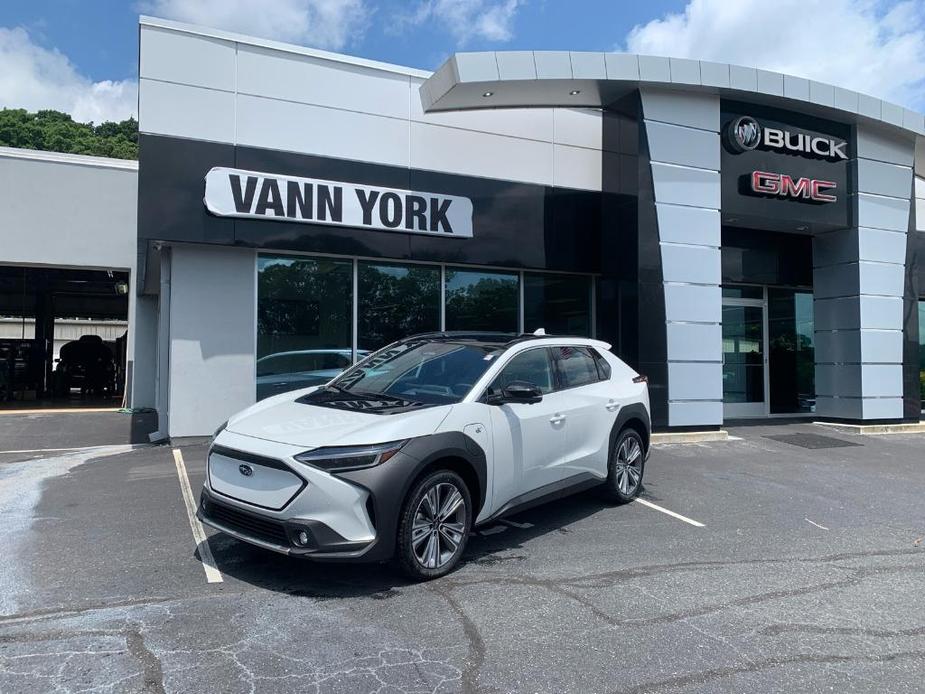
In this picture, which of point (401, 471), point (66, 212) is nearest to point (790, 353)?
point (401, 471)

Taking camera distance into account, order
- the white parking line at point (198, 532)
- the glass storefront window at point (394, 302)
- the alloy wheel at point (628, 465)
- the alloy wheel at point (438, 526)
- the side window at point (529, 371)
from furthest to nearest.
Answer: the glass storefront window at point (394, 302) → the alloy wheel at point (628, 465) → the side window at point (529, 371) → the white parking line at point (198, 532) → the alloy wheel at point (438, 526)

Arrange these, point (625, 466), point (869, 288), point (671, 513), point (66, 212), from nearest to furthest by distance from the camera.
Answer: point (671, 513), point (625, 466), point (869, 288), point (66, 212)

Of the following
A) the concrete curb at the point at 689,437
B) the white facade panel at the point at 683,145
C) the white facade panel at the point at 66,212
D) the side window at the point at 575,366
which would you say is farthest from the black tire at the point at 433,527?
the white facade panel at the point at 66,212

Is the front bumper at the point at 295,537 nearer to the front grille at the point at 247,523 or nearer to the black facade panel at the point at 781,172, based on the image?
the front grille at the point at 247,523

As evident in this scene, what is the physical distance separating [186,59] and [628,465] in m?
8.28

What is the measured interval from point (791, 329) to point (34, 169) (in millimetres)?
18607

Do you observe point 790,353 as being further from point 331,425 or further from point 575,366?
point 331,425

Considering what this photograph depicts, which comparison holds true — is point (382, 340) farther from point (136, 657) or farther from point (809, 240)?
point (809, 240)

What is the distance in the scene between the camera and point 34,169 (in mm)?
16391

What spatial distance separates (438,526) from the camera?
14.8ft

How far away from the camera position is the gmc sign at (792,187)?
38.7ft

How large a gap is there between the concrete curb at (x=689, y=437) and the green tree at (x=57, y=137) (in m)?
34.3

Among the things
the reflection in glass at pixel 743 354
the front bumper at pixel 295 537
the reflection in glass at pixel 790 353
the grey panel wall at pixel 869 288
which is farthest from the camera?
the reflection in glass at pixel 790 353

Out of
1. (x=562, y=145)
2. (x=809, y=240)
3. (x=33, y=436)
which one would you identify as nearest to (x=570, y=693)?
(x=562, y=145)
